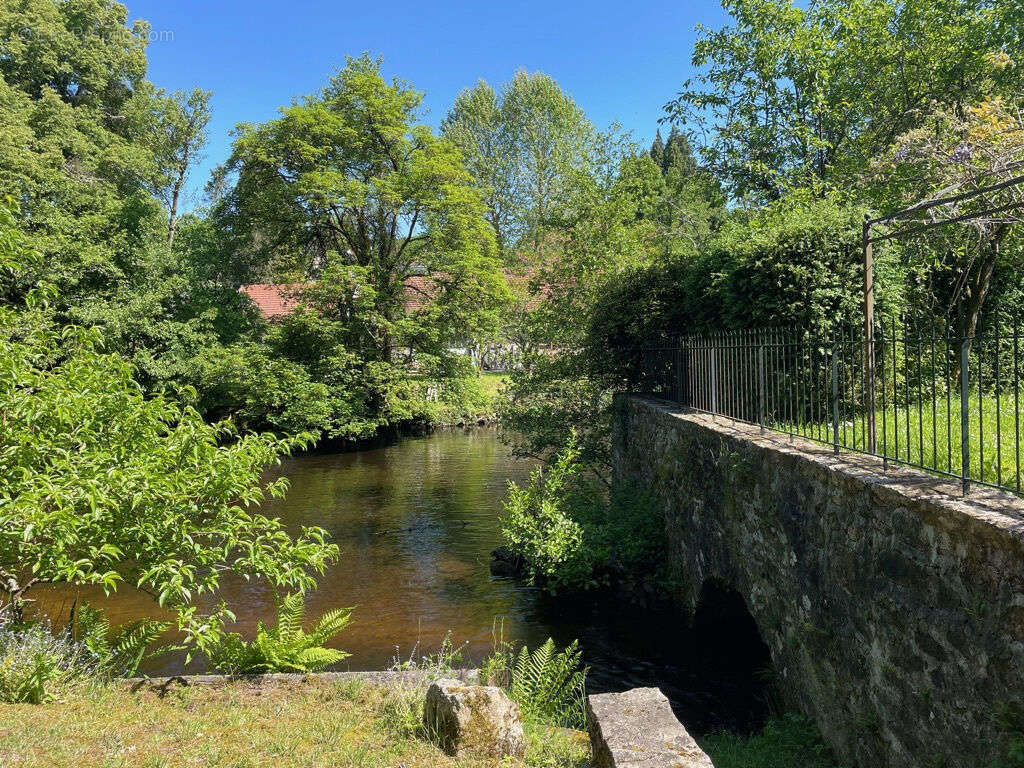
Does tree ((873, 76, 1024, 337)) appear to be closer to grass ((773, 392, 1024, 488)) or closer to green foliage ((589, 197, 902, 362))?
green foliage ((589, 197, 902, 362))

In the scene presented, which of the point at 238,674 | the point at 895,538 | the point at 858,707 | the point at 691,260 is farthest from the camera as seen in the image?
the point at 691,260

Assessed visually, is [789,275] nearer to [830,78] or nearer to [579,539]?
[579,539]

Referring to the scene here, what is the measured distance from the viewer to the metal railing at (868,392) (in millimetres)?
4020

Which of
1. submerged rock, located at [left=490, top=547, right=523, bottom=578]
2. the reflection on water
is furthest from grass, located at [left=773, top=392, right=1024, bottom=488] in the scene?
submerged rock, located at [left=490, top=547, right=523, bottom=578]

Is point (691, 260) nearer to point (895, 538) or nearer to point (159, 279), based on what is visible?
point (895, 538)

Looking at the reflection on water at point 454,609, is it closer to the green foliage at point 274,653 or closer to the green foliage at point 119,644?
the green foliage at point 119,644

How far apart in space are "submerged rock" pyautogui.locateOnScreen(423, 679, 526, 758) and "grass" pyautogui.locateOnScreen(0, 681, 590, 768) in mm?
84

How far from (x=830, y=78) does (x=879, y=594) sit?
1377 cm

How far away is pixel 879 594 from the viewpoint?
400 cm

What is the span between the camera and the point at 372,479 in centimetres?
1808

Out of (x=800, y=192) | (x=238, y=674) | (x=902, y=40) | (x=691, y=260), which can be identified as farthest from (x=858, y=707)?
(x=902, y=40)

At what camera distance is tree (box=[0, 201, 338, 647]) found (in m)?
4.63

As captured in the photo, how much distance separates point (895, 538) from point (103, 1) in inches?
1122

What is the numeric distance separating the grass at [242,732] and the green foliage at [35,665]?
187mm
